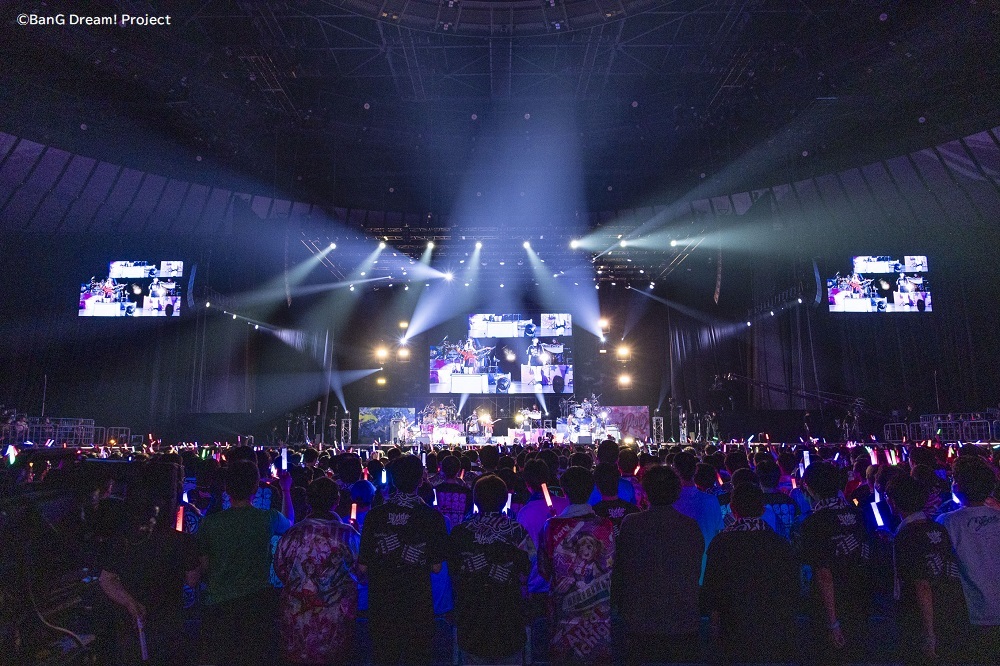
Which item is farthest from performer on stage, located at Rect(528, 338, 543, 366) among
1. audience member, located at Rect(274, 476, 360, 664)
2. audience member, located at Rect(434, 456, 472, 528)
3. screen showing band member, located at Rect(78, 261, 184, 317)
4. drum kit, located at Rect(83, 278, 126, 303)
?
audience member, located at Rect(274, 476, 360, 664)

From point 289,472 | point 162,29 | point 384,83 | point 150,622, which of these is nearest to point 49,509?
point 289,472

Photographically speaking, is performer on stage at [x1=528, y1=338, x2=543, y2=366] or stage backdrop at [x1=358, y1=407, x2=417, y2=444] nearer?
Result: performer on stage at [x1=528, y1=338, x2=543, y2=366]

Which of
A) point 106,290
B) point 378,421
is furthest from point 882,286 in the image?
point 106,290

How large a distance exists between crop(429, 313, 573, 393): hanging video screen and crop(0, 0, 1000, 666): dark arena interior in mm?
110

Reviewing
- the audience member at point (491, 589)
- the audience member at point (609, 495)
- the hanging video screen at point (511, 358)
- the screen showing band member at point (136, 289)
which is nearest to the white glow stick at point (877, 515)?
the audience member at point (609, 495)

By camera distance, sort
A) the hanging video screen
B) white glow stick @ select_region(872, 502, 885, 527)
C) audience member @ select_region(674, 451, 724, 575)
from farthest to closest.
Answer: the hanging video screen
white glow stick @ select_region(872, 502, 885, 527)
audience member @ select_region(674, 451, 724, 575)

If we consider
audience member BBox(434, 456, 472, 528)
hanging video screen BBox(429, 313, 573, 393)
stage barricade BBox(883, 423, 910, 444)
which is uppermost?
hanging video screen BBox(429, 313, 573, 393)

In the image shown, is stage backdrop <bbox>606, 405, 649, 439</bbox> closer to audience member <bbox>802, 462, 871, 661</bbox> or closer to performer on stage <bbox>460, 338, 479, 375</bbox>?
performer on stage <bbox>460, 338, 479, 375</bbox>

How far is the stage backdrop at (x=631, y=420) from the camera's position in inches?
837

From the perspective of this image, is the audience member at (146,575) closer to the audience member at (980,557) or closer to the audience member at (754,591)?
the audience member at (754,591)

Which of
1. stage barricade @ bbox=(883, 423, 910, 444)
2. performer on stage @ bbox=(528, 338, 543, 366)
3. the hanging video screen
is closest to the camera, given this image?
stage barricade @ bbox=(883, 423, 910, 444)

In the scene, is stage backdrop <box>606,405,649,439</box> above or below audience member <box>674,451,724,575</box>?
above

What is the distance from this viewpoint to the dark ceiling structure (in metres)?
10.6

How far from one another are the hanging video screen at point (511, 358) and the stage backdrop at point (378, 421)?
1.21 meters
